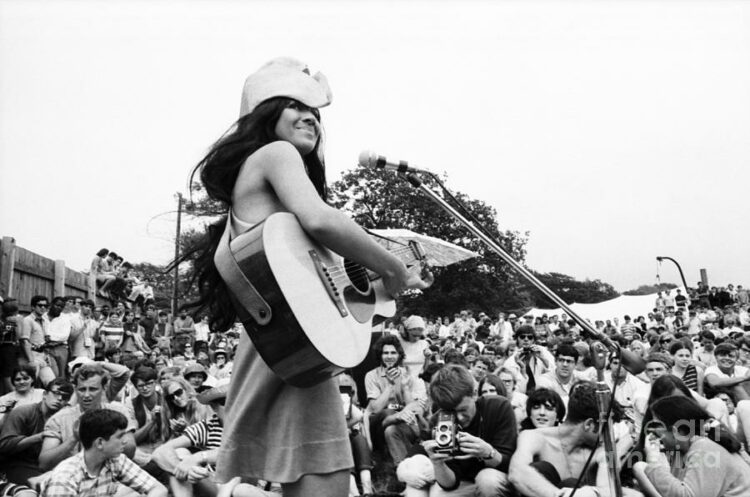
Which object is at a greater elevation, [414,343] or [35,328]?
[35,328]

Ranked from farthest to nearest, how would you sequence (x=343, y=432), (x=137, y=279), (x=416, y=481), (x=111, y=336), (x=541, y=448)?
(x=137, y=279) → (x=111, y=336) → (x=416, y=481) → (x=541, y=448) → (x=343, y=432)

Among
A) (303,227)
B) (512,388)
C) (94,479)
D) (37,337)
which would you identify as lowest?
(94,479)

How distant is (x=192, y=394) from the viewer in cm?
717

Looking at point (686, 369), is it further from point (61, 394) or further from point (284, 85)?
point (284, 85)

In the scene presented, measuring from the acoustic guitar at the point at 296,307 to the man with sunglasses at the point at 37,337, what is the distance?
28.1ft

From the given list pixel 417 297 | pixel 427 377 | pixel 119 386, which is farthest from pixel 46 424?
→ pixel 417 297

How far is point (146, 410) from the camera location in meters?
7.25

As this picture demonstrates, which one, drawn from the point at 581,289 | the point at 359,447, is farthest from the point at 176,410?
the point at 581,289

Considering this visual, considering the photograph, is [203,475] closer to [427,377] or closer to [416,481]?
[416,481]

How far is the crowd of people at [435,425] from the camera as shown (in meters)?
4.38

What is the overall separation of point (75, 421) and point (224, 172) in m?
Answer: 4.63

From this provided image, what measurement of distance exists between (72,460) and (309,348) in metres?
3.92

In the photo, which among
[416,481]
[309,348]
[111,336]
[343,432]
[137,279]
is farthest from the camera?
[137,279]

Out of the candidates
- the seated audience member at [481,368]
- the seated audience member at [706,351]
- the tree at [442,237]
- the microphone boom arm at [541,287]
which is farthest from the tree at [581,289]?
the microphone boom arm at [541,287]
